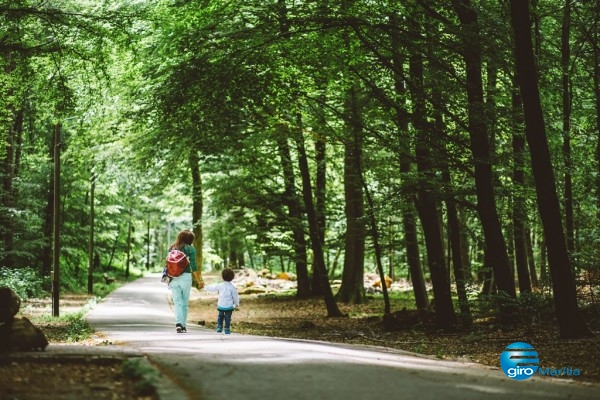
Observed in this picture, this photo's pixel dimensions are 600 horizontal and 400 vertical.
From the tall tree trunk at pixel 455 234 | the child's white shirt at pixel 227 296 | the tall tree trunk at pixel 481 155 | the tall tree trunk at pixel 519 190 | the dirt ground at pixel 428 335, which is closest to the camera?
the dirt ground at pixel 428 335

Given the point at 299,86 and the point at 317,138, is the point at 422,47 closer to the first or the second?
the point at 299,86

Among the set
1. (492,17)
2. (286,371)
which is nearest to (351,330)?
(492,17)

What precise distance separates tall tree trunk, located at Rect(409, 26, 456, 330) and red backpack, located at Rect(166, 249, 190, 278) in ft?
17.4

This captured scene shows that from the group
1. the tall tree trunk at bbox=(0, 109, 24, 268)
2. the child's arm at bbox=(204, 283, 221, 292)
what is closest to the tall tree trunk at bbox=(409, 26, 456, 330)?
the child's arm at bbox=(204, 283, 221, 292)

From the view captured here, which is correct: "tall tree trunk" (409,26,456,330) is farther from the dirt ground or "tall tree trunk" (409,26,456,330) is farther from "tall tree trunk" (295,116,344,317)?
"tall tree trunk" (295,116,344,317)

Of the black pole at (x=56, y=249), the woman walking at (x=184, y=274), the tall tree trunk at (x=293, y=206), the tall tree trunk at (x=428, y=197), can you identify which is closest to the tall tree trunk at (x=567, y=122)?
the tall tree trunk at (x=428, y=197)

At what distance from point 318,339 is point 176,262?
4.37 m

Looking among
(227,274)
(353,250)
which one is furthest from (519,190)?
(353,250)

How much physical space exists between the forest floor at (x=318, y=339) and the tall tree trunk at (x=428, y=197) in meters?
0.66

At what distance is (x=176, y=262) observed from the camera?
10539mm

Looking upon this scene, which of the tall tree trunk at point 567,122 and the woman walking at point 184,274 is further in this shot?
the tall tree trunk at point 567,122

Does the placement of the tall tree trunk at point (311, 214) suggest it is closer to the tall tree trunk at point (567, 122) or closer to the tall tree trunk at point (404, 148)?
the tall tree trunk at point (404, 148)

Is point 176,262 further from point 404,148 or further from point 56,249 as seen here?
point 56,249

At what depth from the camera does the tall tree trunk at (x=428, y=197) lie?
12.6m
